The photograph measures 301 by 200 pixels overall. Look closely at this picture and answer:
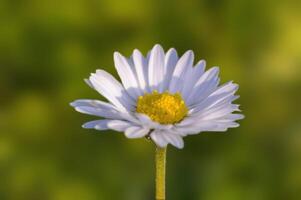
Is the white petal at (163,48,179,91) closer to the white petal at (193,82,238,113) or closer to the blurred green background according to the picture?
the white petal at (193,82,238,113)

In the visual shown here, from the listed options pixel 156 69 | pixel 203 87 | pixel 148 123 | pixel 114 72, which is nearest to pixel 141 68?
pixel 156 69

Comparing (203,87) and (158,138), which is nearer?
(158,138)

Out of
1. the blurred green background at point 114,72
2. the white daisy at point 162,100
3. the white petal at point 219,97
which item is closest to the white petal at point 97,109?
the white daisy at point 162,100

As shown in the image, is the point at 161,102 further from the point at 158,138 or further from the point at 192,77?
the point at 158,138

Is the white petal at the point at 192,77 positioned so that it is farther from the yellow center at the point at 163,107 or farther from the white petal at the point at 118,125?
the white petal at the point at 118,125

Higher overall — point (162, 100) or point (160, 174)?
point (162, 100)

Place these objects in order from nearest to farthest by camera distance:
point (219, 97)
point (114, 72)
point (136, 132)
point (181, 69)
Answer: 1. point (136, 132)
2. point (219, 97)
3. point (181, 69)
4. point (114, 72)

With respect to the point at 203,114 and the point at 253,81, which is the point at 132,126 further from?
the point at 253,81
